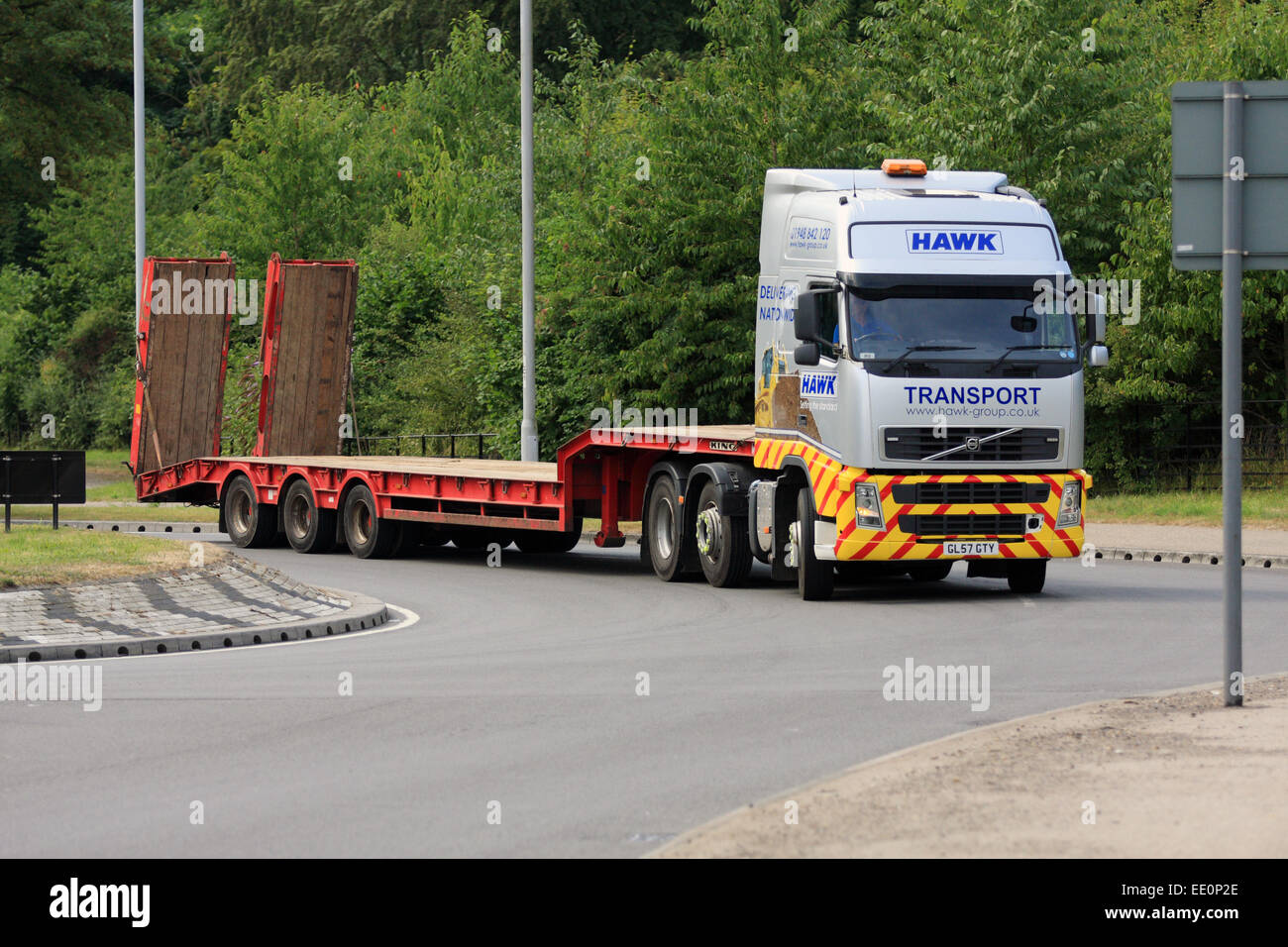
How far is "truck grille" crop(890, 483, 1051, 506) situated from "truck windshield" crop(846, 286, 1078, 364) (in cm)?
116

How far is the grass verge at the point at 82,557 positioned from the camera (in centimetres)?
1652

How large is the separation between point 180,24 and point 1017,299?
216ft

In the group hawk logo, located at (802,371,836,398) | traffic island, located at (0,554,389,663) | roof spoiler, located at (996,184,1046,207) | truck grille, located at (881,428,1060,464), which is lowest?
traffic island, located at (0,554,389,663)

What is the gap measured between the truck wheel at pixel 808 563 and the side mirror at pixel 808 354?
47.7 inches

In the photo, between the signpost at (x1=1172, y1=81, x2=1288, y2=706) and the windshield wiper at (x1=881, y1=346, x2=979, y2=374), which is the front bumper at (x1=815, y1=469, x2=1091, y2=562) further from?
the signpost at (x1=1172, y1=81, x2=1288, y2=706)

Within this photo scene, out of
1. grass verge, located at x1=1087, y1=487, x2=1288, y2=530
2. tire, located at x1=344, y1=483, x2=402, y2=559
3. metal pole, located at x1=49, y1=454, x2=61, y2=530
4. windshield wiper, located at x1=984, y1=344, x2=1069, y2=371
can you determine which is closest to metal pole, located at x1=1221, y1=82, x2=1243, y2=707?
windshield wiper, located at x1=984, y1=344, x2=1069, y2=371

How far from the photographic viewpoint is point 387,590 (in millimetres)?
20297

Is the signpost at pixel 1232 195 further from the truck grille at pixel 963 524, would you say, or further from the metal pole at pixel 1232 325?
the truck grille at pixel 963 524

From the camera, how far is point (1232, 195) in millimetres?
10961

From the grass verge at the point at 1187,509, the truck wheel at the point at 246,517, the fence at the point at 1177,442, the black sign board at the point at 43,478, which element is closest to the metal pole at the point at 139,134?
the truck wheel at the point at 246,517

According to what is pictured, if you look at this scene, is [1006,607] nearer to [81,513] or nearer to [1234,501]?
[1234,501]

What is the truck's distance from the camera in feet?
58.2
